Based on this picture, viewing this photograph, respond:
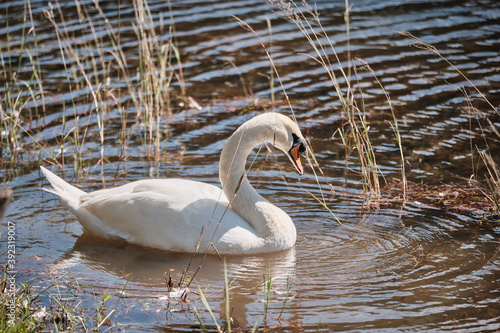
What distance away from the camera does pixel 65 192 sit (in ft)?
21.3

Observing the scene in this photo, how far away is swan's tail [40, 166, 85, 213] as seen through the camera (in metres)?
6.38

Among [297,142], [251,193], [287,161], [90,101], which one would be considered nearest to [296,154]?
[297,142]

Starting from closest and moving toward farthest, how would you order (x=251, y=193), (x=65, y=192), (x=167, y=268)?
(x=167, y=268)
(x=251, y=193)
(x=65, y=192)

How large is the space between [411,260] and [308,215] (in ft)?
4.40

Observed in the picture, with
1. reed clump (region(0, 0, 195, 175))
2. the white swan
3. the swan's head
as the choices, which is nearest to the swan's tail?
the white swan

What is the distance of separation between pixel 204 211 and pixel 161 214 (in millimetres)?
366

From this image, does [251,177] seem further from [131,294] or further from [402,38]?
[402,38]

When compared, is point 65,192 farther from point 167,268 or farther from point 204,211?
point 204,211

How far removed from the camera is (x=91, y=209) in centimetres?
634

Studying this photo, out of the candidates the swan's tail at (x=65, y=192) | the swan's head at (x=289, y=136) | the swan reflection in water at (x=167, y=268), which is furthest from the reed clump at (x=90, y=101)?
the swan's head at (x=289, y=136)

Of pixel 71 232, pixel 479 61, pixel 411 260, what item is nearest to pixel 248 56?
pixel 479 61

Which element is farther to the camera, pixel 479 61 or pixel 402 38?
pixel 402 38

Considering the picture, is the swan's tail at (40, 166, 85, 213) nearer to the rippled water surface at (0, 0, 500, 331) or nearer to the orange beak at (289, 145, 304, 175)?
the rippled water surface at (0, 0, 500, 331)

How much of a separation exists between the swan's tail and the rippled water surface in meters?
0.34
